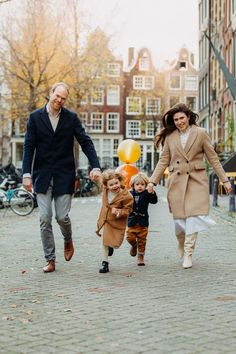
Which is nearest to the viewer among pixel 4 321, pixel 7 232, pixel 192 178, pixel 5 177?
pixel 4 321

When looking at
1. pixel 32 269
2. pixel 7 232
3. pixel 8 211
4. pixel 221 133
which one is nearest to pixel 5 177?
pixel 8 211

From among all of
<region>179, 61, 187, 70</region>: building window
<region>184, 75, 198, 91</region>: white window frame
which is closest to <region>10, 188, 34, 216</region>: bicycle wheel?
<region>184, 75, 198, 91</region>: white window frame

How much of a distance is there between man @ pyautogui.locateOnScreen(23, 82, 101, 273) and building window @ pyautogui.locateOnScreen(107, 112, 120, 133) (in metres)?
66.7

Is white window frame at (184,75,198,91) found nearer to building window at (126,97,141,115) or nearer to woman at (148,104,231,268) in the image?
building window at (126,97,141,115)

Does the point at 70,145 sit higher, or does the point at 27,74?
the point at 27,74

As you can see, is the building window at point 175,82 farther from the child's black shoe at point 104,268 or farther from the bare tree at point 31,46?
the child's black shoe at point 104,268

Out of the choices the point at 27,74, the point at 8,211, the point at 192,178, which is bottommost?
the point at 8,211

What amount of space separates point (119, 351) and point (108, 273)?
349 cm

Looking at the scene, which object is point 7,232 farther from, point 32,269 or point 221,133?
point 221,133

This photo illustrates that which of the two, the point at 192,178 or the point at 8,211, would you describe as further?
the point at 8,211

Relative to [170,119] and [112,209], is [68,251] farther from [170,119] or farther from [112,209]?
[170,119]

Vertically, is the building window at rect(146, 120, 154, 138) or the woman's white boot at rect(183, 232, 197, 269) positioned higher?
the building window at rect(146, 120, 154, 138)

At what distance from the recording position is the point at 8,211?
788 inches

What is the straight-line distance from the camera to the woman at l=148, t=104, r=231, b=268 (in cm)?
826
